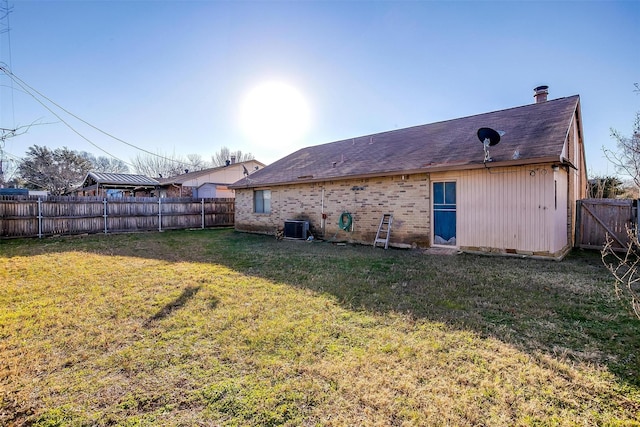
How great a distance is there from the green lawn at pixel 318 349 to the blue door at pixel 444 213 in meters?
2.59

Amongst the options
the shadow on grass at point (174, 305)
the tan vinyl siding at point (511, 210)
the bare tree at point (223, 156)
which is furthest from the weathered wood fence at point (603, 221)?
the bare tree at point (223, 156)

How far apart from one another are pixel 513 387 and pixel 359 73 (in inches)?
452

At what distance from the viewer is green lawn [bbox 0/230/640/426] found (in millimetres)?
2189

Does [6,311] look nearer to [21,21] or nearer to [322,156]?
[21,21]

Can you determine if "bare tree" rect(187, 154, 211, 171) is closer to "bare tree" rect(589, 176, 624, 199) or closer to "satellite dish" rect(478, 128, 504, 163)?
"satellite dish" rect(478, 128, 504, 163)

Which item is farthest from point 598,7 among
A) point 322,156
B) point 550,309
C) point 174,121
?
point 174,121

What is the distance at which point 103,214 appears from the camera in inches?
537

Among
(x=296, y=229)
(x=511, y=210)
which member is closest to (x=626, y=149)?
(x=511, y=210)

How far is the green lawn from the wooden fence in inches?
310

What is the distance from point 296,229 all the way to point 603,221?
9904mm

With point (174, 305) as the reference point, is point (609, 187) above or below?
above

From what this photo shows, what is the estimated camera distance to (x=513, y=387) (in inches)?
95.7

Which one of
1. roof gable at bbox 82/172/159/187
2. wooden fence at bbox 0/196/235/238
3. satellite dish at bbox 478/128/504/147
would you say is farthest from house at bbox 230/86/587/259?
roof gable at bbox 82/172/159/187

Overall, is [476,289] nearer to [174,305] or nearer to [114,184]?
[174,305]
